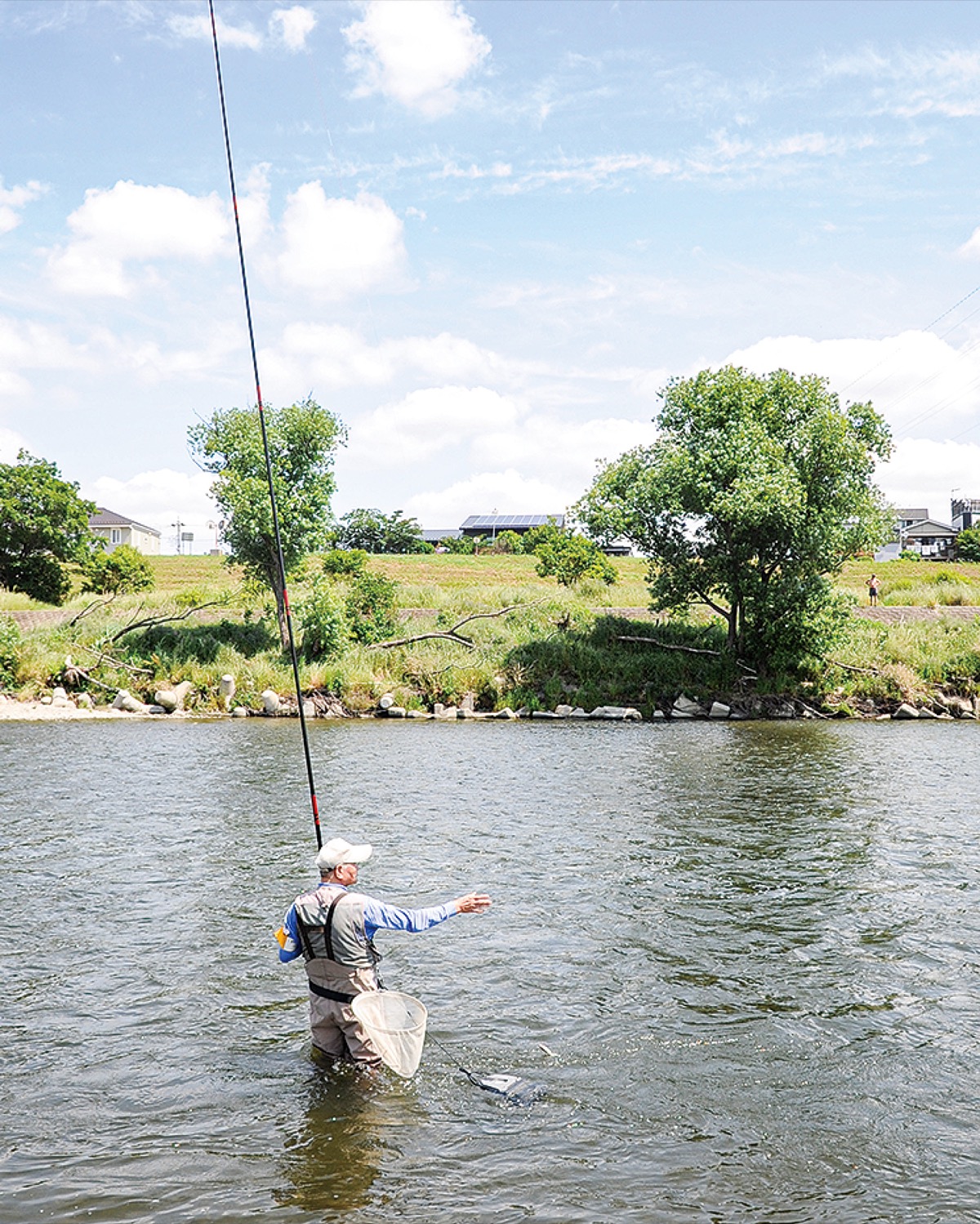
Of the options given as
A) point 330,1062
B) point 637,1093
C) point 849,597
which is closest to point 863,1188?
point 637,1093

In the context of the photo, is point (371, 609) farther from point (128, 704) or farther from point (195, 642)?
point (128, 704)

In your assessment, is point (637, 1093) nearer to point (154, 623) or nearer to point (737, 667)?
point (737, 667)

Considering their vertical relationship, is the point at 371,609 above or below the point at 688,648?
above

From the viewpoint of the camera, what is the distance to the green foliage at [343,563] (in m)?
46.8

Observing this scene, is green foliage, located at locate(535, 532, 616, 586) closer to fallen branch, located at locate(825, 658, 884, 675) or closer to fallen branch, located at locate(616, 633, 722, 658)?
fallen branch, located at locate(616, 633, 722, 658)

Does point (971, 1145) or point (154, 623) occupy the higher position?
point (154, 623)

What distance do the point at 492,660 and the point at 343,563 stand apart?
36.0ft

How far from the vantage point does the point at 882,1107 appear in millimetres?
7922

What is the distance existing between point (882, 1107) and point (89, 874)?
1063cm

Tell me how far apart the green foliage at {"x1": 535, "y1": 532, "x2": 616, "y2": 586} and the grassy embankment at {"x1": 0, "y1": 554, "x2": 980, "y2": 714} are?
8234mm

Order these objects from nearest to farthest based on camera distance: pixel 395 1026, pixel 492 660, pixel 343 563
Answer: pixel 395 1026 < pixel 492 660 < pixel 343 563

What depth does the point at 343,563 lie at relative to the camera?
47281 mm

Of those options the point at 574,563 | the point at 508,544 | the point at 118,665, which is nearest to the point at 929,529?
the point at 508,544

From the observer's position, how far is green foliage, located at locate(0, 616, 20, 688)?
37.6 meters
